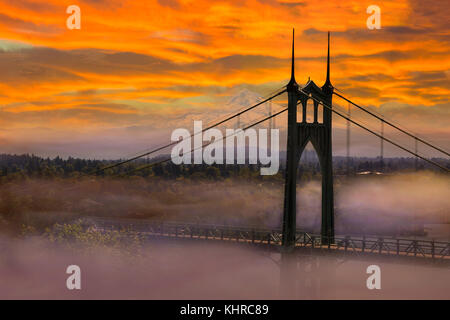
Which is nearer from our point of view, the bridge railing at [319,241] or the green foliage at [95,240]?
the bridge railing at [319,241]

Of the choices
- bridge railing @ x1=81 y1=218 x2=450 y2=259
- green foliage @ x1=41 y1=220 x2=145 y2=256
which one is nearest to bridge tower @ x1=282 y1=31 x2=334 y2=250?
bridge railing @ x1=81 y1=218 x2=450 y2=259

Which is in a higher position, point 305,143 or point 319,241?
point 305,143

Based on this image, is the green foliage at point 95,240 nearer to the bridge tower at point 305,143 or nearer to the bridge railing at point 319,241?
the bridge railing at point 319,241

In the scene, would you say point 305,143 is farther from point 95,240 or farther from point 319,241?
point 95,240

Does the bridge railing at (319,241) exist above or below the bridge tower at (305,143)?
below

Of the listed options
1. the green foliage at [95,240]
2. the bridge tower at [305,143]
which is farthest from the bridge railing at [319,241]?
the green foliage at [95,240]

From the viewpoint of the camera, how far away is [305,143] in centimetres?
4838

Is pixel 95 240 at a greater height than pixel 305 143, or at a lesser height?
lesser

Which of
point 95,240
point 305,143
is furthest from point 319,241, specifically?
point 95,240

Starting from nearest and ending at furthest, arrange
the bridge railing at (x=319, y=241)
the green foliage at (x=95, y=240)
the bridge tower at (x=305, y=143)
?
the bridge railing at (x=319, y=241) < the bridge tower at (x=305, y=143) < the green foliage at (x=95, y=240)

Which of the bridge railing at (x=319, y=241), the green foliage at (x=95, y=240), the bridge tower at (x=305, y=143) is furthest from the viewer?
the green foliage at (x=95, y=240)

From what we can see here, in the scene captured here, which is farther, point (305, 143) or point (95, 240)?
point (95, 240)

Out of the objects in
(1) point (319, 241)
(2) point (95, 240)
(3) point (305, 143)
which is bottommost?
(2) point (95, 240)

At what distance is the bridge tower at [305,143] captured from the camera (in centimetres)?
4606
